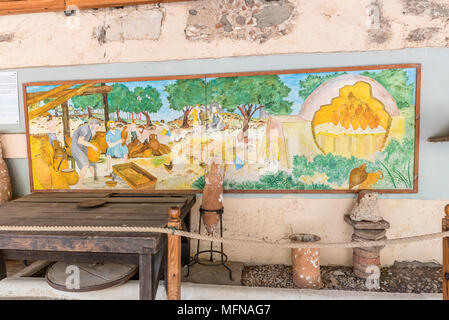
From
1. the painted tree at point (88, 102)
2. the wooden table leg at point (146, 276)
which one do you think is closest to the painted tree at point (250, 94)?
the painted tree at point (88, 102)

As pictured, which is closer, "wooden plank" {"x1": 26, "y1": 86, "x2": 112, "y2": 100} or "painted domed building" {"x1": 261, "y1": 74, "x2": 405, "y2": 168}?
"painted domed building" {"x1": 261, "y1": 74, "x2": 405, "y2": 168}

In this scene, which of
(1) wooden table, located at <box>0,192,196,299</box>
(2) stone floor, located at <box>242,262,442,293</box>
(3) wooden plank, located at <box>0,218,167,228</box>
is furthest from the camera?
(2) stone floor, located at <box>242,262,442,293</box>

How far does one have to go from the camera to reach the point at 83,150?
3.58 metres

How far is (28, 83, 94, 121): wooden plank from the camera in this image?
354cm

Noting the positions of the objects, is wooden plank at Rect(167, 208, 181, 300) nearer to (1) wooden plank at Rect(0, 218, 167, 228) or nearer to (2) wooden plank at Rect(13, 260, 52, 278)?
(1) wooden plank at Rect(0, 218, 167, 228)

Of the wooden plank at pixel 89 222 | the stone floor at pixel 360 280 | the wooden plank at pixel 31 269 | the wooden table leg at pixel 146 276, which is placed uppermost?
the wooden plank at pixel 89 222

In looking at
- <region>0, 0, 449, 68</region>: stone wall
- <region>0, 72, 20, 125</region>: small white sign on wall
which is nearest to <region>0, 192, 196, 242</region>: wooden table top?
<region>0, 72, 20, 125</region>: small white sign on wall

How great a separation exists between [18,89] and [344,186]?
4182 mm

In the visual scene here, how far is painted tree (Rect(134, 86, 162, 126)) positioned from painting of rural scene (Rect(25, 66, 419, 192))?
12 millimetres

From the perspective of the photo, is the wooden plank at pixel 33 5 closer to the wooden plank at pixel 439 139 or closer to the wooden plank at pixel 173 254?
the wooden plank at pixel 173 254

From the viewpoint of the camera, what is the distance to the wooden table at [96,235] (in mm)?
2113

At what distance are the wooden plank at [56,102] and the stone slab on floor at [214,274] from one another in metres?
2.47
